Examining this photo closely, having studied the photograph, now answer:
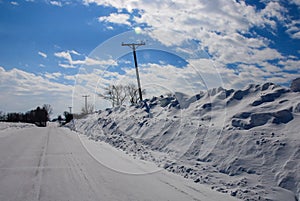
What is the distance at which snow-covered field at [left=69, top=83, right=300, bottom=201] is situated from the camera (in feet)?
20.7

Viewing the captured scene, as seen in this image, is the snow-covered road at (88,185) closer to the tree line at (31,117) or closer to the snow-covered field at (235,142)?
the snow-covered field at (235,142)

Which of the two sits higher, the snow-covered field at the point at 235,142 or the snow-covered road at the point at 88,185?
the snow-covered field at the point at 235,142

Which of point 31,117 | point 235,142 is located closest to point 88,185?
point 235,142

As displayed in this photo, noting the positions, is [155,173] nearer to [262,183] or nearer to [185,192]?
[185,192]

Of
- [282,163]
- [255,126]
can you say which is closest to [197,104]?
[255,126]

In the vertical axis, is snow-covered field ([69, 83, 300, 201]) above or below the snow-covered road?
above

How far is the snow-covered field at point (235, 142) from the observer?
20.7 ft

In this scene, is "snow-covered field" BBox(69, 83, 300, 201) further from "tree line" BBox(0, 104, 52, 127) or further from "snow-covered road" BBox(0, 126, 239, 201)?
"tree line" BBox(0, 104, 52, 127)

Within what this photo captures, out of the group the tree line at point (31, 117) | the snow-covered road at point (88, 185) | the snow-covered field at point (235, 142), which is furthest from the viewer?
the tree line at point (31, 117)

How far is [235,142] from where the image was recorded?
8648mm

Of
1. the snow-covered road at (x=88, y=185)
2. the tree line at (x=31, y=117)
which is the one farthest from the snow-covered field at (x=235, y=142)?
the tree line at (x=31, y=117)

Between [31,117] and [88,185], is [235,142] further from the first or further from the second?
[31,117]

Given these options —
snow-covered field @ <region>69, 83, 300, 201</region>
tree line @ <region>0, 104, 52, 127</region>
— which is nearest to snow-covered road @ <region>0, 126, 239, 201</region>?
snow-covered field @ <region>69, 83, 300, 201</region>

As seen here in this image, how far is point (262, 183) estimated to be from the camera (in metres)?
6.22
